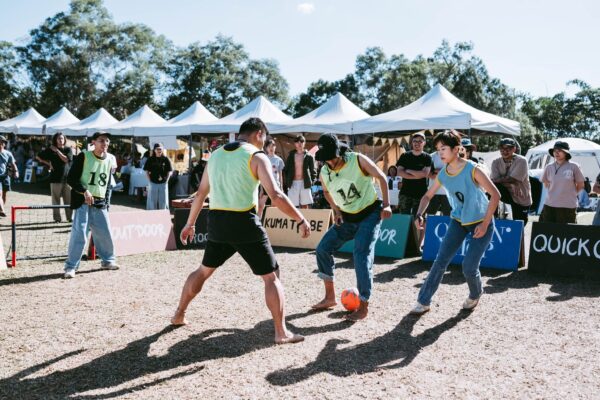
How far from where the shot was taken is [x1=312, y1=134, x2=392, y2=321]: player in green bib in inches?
195

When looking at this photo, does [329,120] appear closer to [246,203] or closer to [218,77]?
[246,203]

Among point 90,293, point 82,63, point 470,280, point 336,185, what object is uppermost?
point 82,63

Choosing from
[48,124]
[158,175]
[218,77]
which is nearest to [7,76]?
[218,77]

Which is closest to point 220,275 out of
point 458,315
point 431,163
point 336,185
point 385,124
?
point 336,185

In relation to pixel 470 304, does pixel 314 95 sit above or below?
above

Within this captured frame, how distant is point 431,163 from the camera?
853 cm

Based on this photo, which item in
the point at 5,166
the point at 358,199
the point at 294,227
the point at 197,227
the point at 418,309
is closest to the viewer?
the point at 358,199

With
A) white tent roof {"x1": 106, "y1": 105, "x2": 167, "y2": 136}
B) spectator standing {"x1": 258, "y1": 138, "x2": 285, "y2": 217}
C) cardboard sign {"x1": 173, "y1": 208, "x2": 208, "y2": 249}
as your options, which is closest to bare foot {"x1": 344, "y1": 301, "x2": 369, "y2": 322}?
cardboard sign {"x1": 173, "y1": 208, "x2": 208, "y2": 249}

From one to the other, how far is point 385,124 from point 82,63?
46524 mm

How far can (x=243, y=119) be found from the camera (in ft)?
63.5

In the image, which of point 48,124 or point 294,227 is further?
point 48,124

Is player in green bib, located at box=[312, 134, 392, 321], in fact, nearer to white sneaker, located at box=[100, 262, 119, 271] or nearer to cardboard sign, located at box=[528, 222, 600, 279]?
cardboard sign, located at box=[528, 222, 600, 279]

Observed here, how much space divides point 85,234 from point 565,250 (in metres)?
6.94

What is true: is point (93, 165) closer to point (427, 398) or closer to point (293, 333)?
point (293, 333)
